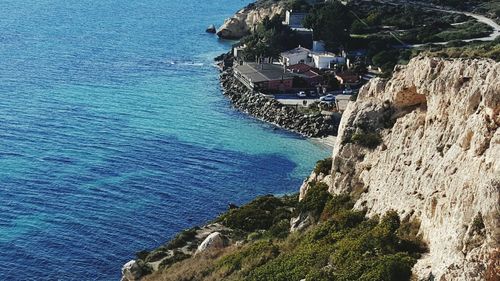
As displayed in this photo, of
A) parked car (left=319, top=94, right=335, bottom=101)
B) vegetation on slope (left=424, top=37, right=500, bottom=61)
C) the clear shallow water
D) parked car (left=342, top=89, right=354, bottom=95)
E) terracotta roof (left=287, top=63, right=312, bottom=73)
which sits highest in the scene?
vegetation on slope (left=424, top=37, right=500, bottom=61)

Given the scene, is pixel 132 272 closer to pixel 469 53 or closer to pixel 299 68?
pixel 469 53

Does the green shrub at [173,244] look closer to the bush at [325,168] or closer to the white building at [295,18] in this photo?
the bush at [325,168]

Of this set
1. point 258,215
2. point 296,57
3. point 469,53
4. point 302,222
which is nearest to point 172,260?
point 258,215

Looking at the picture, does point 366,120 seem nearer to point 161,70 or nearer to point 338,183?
point 338,183

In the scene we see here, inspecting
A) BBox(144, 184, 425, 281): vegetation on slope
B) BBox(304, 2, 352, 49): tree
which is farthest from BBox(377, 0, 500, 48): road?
BBox(144, 184, 425, 281): vegetation on slope

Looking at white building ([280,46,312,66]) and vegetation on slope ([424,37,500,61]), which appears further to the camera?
white building ([280,46,312,66])

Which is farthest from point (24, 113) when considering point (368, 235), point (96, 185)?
point (368, 235)

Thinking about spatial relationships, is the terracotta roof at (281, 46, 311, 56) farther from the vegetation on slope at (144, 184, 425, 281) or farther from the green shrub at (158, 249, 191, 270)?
the green shrub at (158, 249, 191, 270)
